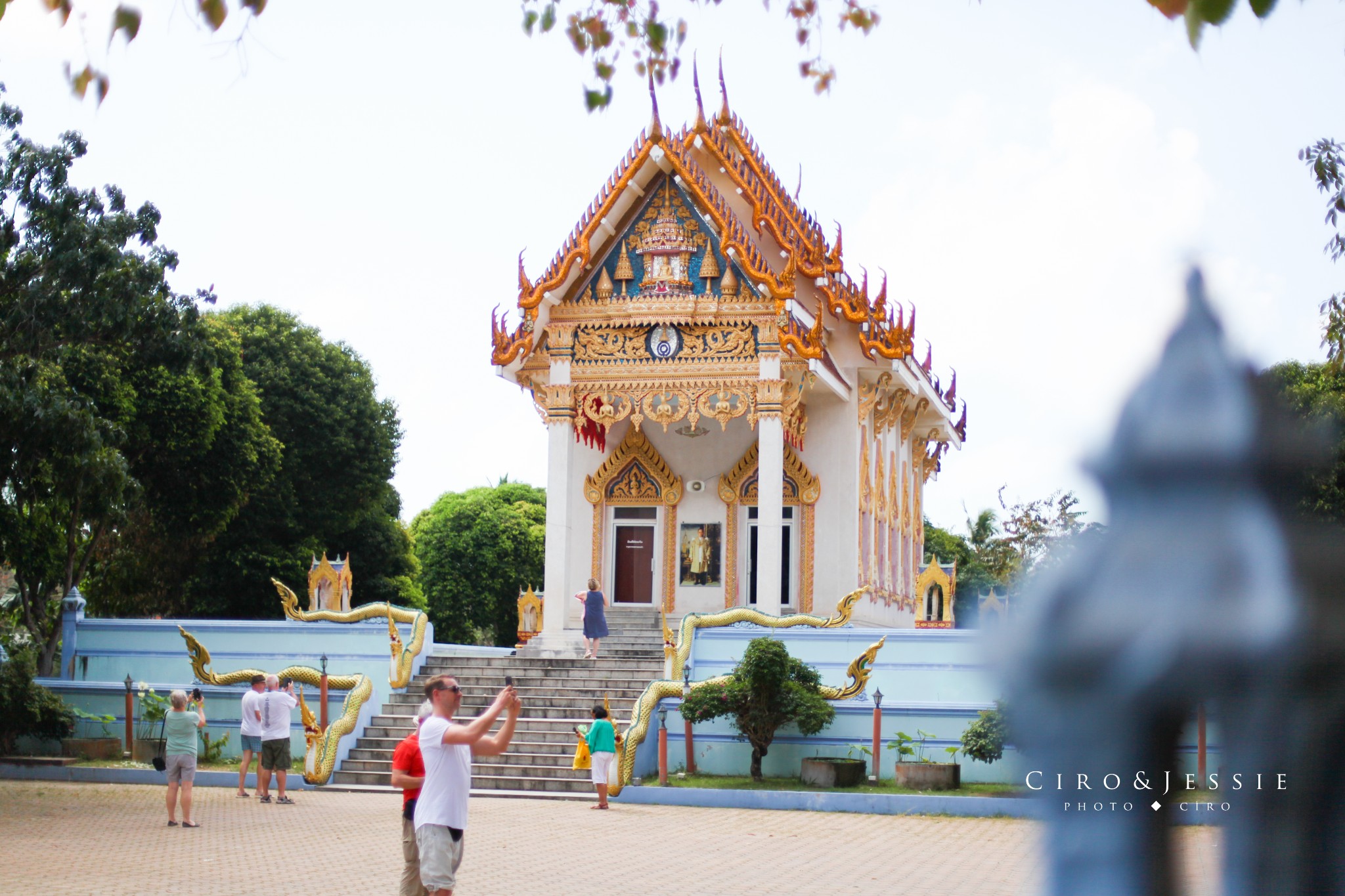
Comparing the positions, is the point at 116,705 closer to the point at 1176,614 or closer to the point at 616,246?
the point at 616,246

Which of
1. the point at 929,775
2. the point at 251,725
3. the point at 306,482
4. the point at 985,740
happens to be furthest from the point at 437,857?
the point at 306,482

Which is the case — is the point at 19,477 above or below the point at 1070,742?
above

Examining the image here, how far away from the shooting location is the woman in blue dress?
19.2 m

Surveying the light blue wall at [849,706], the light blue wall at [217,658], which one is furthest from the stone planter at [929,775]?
the light blue wall at [217,658]

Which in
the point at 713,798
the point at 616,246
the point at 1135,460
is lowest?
the point at 713,798

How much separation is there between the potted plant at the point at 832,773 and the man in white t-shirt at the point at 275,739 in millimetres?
5454

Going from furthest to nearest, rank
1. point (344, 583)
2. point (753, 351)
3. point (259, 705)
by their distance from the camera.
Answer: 1. point (344, 583)
2. point (753, 351)
3. point (259, 705)

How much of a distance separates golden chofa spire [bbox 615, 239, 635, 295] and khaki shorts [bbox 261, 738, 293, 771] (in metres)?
8.54

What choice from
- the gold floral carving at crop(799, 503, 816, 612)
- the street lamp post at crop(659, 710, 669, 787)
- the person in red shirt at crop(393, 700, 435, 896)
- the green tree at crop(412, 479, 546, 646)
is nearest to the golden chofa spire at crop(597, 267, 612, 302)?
the gold floral carving at crop(799, 503, 816, 612)

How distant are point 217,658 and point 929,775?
9305 millimetres

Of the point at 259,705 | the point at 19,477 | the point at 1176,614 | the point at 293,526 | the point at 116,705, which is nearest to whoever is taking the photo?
the point at 1176,614

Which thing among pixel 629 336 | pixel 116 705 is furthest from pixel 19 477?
pixel 629 336

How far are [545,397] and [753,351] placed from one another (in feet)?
10.3

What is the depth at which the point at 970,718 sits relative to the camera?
50.8 feet
